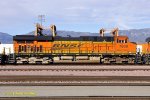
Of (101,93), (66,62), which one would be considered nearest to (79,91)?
(101,93)

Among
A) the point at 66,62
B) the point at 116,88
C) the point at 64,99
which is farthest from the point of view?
the point at 66,62

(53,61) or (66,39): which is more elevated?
(66,39)

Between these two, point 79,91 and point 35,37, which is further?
point 35,37

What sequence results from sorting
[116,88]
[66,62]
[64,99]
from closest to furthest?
[64,99] → [116,88] → [66,62]

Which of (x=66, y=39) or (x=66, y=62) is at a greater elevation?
(x=66, y=39)

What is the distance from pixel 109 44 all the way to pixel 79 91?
2879 centimetres

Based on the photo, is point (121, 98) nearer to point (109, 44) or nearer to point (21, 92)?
point (21, 92)

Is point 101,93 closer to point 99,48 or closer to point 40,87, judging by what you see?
point 40,87

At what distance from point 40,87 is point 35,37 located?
28517 mm

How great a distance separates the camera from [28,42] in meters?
39.2

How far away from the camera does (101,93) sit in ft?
34.0

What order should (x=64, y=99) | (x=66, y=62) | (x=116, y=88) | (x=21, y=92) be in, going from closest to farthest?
(x=64, y=99) < (x=21, y=92) < (x=116, y=88) < (x=66, y=62)

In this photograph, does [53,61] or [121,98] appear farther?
[53,61]

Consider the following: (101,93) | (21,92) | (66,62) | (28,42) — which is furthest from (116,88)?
(28,42)
